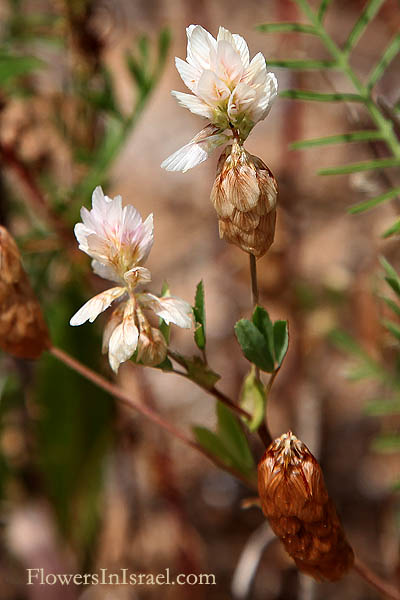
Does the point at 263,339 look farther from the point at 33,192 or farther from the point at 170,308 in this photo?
the point at 33,192

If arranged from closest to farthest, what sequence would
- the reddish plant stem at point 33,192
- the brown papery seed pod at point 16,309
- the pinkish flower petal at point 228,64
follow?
the pinkish flower petal at point 228,64 → the brown papery seed pod at point 16,309 → the reddish plant stem at point 33,192

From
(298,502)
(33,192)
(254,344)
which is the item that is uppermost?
(33,192)

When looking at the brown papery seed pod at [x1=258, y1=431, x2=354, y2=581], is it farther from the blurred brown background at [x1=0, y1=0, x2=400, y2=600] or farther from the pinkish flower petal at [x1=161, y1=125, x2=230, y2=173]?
the blurred brown background at [x1=0, y1=0, x2=400, y2=600]

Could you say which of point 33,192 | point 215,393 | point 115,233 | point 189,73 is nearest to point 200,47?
point 189,73

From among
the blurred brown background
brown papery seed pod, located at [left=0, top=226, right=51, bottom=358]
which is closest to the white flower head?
brown papery seed pod, located at [left=0, top=226, right=51, bottom=358]

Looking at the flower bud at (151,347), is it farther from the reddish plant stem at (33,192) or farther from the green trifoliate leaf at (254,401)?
the reddish plant stem at (33,192)

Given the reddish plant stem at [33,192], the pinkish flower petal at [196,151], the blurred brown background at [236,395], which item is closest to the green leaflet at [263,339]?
the pinkish flower petal at [196,151]
